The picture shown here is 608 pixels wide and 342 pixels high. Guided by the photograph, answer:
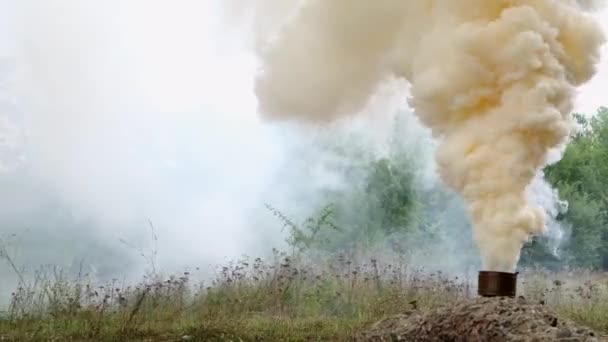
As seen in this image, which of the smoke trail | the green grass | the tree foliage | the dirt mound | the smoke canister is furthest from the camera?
the tree foliage

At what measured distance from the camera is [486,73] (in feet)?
25.1

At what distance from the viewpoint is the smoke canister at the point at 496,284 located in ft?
22.1

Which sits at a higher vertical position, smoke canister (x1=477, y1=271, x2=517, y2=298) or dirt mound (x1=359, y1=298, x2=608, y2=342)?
smoke canister (x1=477, y1=271, x2=517, y2=298)

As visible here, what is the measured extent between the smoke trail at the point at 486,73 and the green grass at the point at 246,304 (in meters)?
2.16

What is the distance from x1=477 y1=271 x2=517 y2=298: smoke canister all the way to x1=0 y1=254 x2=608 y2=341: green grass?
1.77 metres

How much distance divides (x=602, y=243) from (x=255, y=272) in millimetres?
18867

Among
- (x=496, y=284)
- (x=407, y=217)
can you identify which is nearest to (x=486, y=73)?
(x=496, y=284)

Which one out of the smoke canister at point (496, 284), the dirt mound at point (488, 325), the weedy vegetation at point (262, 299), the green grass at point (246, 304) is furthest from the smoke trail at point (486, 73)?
the green grass at point (246, 304)

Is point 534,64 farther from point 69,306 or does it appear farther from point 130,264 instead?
point 130,264

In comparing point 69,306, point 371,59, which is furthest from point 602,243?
point 69,306

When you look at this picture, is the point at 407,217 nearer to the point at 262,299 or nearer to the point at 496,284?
the point at 262,299

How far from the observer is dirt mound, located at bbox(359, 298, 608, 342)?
229 inches

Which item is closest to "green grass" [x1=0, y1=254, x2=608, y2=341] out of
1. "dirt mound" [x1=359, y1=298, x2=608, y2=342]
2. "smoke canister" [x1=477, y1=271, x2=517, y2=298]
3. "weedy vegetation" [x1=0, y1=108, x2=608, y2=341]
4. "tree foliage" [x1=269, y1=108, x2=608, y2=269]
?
"weedy vegetation" [x1=0, y1=108, x2=608, y2=341]

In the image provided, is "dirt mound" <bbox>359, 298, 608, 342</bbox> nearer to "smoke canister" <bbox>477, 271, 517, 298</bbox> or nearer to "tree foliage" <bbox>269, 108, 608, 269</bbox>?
"smoke canister" <bbox>477, 271, 517, 298</bbox>
